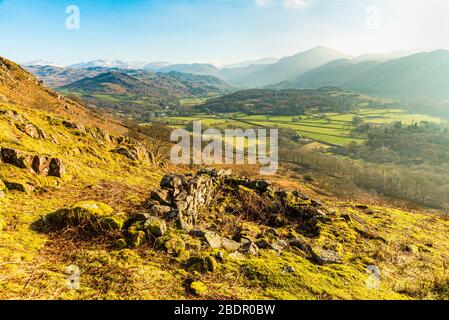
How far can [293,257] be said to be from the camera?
319 inches

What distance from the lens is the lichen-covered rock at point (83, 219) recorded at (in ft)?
25.7

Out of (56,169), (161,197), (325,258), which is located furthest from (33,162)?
(325,258)

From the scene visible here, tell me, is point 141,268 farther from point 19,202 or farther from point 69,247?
point 19,202

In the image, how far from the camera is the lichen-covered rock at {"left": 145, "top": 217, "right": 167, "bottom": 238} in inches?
308

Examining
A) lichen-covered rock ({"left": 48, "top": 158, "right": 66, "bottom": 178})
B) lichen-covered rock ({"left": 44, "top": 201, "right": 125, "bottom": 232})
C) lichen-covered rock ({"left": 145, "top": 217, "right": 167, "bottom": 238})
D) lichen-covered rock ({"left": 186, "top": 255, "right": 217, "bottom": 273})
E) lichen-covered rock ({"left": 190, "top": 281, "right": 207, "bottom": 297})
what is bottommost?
lichen-covered rock ({"left": 190, "top": 281, "right": 207, "bottom": 297})

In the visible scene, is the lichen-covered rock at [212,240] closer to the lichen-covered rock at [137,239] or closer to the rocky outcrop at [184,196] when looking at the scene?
the rocky outcrop at [184,196]

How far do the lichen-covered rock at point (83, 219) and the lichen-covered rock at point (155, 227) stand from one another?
0.83 meters

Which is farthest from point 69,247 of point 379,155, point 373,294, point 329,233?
point 379,155

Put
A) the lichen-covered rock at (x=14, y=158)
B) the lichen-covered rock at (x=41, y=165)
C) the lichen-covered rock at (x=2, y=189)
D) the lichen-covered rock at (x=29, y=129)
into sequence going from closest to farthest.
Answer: the lichen-covered rock at (x=2, y=189) < the lichen-covered rock at (x=14, y=158) < the lichen-covered rock at (x=41, y=165) < the lichen-covered rock at (x=29, y=129)

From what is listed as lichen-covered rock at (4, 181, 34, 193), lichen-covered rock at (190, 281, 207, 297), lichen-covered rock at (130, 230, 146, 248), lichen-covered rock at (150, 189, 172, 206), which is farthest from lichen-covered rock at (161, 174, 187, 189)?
lichen-covered rock at (190, 281, 207, 297)

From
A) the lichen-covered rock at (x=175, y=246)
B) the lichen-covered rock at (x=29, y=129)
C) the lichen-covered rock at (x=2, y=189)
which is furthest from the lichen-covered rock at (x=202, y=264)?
the lichen-covered rock at (x=29, y=129)

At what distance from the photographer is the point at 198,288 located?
237 inches

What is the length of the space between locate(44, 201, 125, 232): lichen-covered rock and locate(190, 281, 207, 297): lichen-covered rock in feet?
10.3

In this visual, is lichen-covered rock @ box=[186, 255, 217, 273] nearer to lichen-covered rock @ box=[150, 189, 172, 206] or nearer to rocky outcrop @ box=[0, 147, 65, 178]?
lichen-covered rock @ box=[150, 189, 172, 206]
